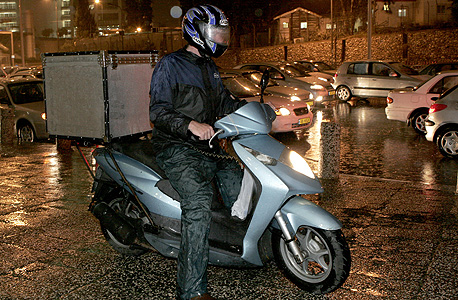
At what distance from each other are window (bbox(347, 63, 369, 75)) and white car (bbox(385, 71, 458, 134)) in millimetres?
8577

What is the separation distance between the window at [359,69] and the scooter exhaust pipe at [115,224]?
19443 millimetres

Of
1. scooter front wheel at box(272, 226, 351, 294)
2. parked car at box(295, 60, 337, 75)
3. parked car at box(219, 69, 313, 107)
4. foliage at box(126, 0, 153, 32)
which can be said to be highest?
foliage at box(126, 0, 153, 32)

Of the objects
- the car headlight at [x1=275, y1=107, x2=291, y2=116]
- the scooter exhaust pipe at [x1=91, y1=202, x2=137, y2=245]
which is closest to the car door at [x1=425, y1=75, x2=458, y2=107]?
the car headlight at [x1=275, y1=107, x2=291, y2=116]

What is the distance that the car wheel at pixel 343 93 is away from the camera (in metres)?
23.1

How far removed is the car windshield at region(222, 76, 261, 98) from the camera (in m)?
14.5

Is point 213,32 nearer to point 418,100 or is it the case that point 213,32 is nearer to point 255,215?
point 255,215

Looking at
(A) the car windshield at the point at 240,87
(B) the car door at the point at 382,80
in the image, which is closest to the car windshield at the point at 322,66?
(B) the car door at the point at 382,80

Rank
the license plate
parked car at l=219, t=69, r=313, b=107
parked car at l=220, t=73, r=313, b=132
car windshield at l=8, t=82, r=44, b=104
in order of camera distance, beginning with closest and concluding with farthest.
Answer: parked car at l=220, t=73, r=313, b=132, the license plate, car windshield at l=8, t=82, r=44, b=104, parked car at l=219, t=69, r=313, b=107

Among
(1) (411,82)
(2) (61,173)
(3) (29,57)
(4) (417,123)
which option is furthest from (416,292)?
(3) (29,57)

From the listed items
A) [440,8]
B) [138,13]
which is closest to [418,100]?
[440,8]

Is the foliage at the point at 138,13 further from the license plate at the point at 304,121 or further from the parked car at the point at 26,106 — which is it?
the license plate at the point at 304,121

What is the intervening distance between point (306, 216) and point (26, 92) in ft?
37.8

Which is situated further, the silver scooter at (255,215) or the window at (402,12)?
the window at (402,12)

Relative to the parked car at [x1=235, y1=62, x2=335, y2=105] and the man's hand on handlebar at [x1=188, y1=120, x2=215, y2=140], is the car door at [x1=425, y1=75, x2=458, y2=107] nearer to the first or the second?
the parked car at [x1=235, y1=62, x2=335, y2=105]
